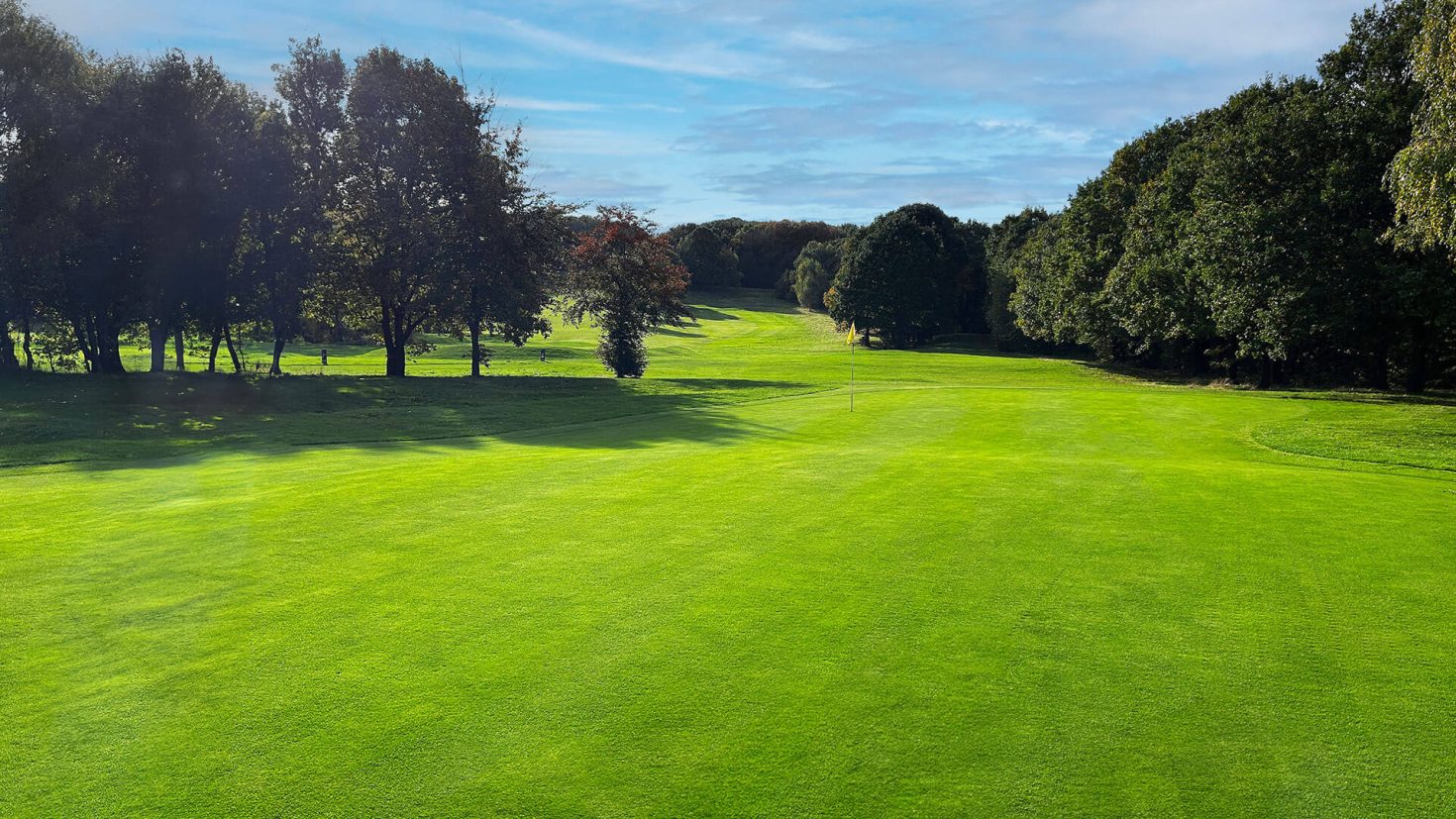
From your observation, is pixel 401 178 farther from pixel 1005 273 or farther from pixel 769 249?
pixel 769 249

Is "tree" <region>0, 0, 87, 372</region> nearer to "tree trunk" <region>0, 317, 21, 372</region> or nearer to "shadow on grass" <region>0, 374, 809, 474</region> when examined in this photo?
"tree trunk" <region>0, 317, 21, 372</region>

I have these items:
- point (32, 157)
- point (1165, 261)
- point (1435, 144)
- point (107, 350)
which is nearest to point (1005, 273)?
point (1165, 261)

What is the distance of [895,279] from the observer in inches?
2891

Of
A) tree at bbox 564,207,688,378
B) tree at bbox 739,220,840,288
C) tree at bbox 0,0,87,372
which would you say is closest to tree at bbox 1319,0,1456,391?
tree at bbox 564,207,688,378

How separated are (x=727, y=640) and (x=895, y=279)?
69581mm

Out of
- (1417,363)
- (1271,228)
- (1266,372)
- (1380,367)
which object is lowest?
(1266,372)

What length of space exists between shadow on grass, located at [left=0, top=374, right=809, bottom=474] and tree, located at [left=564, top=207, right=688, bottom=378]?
18.6ft

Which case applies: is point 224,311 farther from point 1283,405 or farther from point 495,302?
point 1283,405

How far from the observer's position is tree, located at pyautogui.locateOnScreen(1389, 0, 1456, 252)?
19.5 m

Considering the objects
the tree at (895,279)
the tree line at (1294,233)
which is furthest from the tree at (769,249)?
the tree line at (1294,233)

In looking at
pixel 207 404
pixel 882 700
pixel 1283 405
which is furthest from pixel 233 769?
pixel 1283 405

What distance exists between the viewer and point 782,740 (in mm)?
4855

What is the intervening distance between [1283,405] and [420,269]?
32.9 metres

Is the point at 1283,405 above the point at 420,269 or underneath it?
underneath
